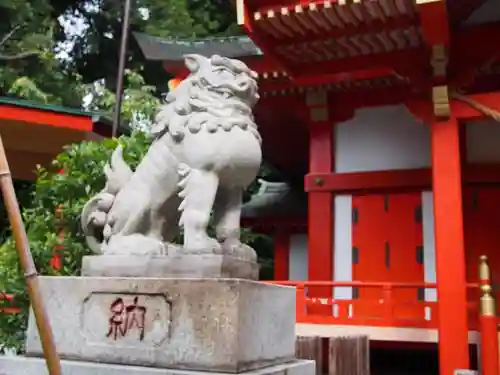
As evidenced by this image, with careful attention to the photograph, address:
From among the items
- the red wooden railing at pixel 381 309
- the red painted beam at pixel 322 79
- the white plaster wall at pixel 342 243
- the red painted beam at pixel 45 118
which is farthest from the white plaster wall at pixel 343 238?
the red painted beam at pixel 45 118

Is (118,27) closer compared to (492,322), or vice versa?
(492,322)

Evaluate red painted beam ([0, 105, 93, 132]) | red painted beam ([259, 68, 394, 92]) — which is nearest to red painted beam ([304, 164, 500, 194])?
red painted beam ([259, 68, 394, 92])

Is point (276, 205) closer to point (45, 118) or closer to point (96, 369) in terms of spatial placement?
point (45, 118)

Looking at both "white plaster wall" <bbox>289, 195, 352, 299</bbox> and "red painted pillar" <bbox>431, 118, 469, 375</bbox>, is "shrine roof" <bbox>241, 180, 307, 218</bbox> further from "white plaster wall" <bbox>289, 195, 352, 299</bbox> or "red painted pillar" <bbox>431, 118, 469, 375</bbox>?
"red painted pillar" <bbox>431, 118, 469, 375</bbox>

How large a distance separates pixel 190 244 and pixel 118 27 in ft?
54.7

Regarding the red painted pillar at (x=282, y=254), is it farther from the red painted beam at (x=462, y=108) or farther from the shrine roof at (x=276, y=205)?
the red painted beam at (x=462, y=108)

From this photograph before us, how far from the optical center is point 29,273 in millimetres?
1941

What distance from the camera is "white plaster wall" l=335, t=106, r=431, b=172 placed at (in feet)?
26.7

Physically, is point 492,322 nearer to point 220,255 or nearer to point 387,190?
point 387,190

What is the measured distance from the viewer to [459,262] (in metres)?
5.96

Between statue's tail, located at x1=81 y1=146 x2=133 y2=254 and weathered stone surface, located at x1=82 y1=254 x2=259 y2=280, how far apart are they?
213 millimetres

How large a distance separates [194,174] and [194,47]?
5.20 metres

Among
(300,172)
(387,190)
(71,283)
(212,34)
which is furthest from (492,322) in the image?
(212,34)

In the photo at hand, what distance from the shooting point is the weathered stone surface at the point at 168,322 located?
2.90 metres
